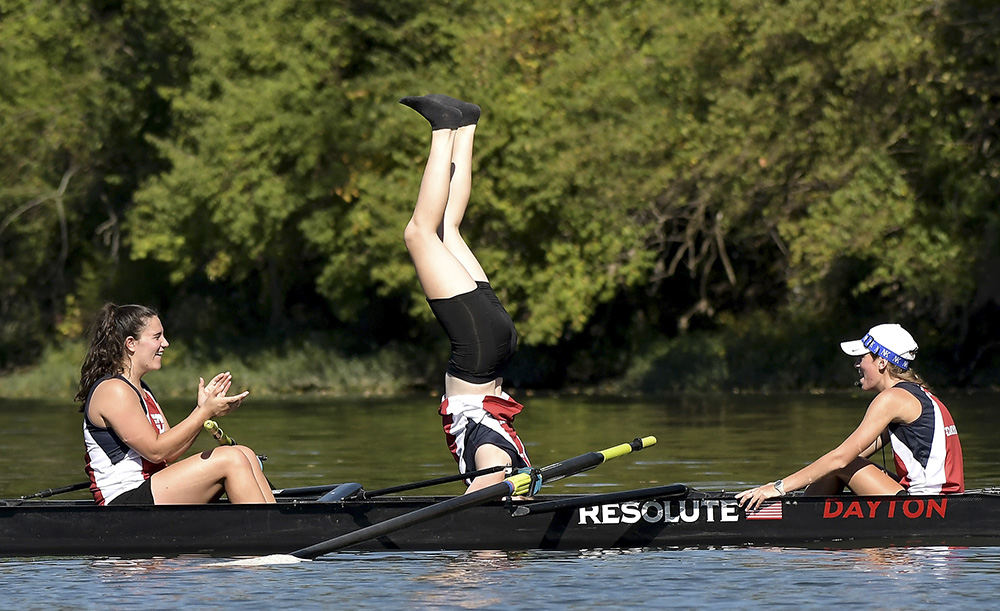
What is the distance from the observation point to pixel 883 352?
1184 cm

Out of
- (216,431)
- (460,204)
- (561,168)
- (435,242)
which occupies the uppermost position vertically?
(561,168)

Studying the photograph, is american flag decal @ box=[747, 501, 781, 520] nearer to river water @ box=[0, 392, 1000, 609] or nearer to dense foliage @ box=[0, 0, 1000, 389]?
river water @ box=[0, 392, 1000, 609]

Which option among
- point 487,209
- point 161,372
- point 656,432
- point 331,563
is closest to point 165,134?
point 161,372

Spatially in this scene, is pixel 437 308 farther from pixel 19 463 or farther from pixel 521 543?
pixel 19 463

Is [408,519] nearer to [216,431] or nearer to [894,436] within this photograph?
[216,431]

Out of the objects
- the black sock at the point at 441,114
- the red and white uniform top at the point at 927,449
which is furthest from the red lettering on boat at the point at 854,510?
the black sock at the point at 441,114

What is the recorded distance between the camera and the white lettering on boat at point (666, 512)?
1225 centimetres

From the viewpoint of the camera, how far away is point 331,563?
1212 cm

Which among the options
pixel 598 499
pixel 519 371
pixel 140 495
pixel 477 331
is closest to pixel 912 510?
pixel 598 499

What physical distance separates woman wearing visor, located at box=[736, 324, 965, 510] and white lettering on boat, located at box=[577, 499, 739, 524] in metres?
0.14

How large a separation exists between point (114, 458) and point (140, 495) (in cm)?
33

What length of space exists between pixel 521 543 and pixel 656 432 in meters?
11.9

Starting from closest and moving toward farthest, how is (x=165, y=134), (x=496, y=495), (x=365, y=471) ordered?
(x=496, y=495) < (x=365, y=471) < (x=165, y=134)

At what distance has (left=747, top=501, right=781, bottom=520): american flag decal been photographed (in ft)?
40.0
